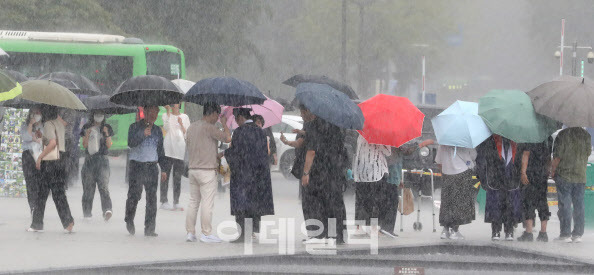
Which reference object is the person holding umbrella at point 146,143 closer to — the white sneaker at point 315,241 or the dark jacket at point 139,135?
the dark jacket at point 139,135

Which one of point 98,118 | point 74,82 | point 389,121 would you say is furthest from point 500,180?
point 74,82

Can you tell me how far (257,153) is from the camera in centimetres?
1252

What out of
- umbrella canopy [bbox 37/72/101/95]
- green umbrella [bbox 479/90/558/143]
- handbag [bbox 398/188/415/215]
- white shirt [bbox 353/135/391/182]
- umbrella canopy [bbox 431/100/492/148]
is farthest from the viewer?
umbrella canopy [bbox 37/72/101/95]

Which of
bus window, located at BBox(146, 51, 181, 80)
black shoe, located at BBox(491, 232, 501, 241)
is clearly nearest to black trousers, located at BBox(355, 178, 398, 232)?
black shoe, located at BBox(491, 232, 501, 241)

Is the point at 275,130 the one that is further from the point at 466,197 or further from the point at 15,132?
the point at 466,197

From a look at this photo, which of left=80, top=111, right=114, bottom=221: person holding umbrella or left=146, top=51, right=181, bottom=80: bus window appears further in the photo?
left=146, top=51, right=181, bottom=80: bus window

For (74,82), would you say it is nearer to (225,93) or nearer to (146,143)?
(146,143)

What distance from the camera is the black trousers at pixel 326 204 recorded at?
12500 millimetres

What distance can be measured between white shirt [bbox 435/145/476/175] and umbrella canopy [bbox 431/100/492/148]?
0.60 feet

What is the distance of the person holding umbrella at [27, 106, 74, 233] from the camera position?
43.5ft

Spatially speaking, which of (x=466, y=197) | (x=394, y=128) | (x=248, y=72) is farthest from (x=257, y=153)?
(x=248, y=72)

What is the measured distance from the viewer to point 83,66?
2695 cm

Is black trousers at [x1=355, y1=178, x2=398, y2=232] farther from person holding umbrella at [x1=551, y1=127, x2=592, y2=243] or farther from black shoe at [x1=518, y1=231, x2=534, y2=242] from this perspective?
person holding umbrella at [x1=551, y1=127, x2=592, y2=243]

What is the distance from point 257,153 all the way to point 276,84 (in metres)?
44.7
